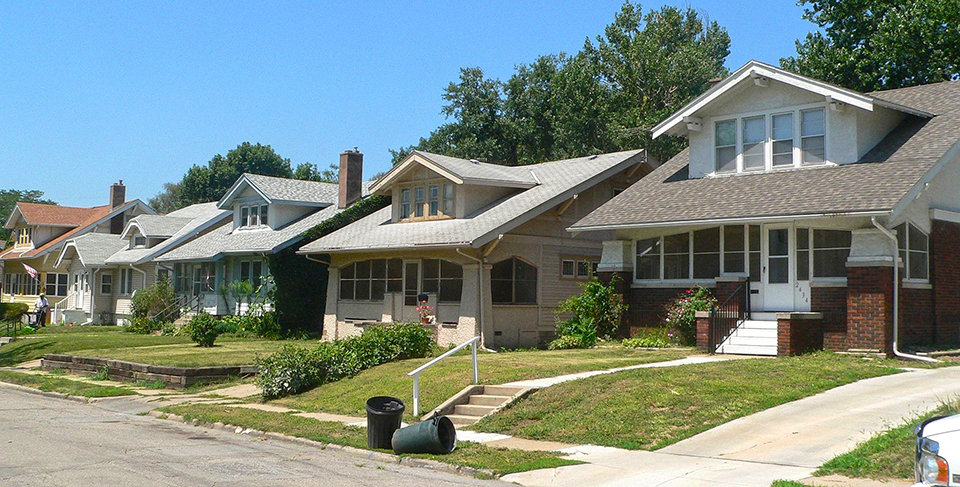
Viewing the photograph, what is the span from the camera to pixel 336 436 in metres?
14.3

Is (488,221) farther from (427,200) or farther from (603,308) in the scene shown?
(603,308)

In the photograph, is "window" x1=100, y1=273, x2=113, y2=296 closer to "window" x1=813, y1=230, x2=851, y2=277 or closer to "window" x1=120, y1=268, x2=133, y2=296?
"window" x1=120, y1=268, x2=133, y2=296

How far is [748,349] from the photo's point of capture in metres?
21.0

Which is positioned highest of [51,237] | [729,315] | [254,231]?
[51,237]

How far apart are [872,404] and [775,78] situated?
11.3 meters

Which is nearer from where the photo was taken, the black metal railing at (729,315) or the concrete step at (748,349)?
the concrete step at (748,349)

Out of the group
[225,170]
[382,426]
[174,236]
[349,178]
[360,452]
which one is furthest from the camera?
[225,170]

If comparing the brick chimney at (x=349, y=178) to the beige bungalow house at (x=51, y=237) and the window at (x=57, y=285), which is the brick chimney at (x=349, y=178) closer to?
the beige bungalow house at (x=51, y=237)

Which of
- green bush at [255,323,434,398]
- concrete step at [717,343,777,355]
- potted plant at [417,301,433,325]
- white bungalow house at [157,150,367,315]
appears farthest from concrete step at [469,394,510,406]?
white bungalow house at [157,150,367,315]

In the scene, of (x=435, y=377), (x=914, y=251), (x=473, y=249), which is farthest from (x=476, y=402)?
(x=914, y=251)

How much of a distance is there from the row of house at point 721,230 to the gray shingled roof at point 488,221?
0.09 m

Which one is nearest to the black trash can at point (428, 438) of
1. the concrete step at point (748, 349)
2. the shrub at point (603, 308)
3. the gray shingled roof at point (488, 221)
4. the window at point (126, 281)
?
the concrete step at point (748, 349)

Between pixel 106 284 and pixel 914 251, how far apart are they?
138 feet

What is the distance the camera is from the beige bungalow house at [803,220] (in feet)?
64.3
